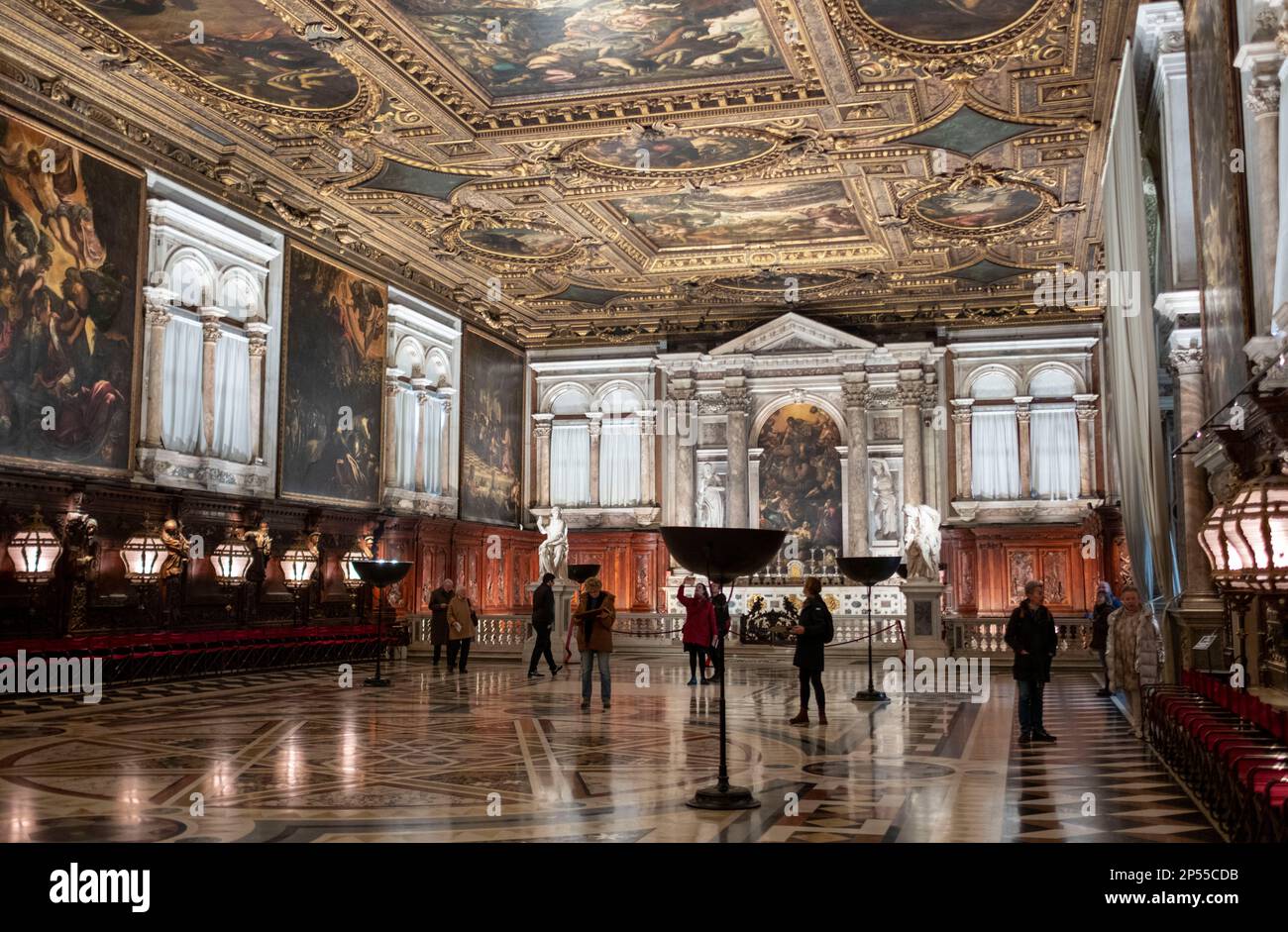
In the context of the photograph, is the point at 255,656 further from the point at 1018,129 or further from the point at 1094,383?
the point at 1094,383

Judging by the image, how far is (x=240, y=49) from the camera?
15.0 metres

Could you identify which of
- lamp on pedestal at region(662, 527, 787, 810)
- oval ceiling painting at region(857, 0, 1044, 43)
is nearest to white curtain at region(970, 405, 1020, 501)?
oval ceiling painting at region(857, 0, 1044, 43)

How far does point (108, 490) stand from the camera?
52.6 feet

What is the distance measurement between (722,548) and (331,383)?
1589cm

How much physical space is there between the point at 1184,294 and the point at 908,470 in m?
15.8

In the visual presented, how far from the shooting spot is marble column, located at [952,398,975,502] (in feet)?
90.3

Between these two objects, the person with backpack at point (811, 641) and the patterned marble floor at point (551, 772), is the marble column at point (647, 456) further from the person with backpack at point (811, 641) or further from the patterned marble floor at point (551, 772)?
the person with backpack at point (811, 641)

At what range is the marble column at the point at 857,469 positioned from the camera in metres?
28.0

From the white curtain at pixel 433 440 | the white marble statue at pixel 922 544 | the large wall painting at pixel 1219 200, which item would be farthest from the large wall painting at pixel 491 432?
the large wall painting at pixel 1219 200

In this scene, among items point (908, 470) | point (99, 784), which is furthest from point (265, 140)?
point (908, 470)

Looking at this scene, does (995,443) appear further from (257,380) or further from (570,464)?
(257,380)

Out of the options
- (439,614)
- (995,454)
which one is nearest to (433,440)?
(439,614)

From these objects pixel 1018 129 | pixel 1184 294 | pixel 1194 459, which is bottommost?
pixel 1194 459
